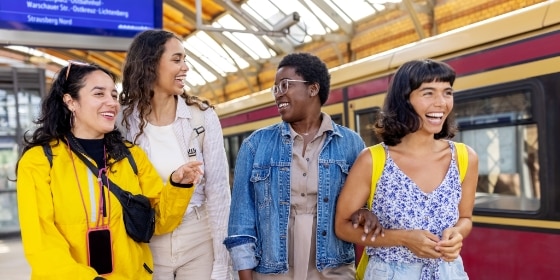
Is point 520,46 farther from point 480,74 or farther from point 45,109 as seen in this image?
point 45,109

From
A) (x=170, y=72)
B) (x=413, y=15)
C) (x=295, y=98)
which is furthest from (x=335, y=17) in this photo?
(x=295, y=98)

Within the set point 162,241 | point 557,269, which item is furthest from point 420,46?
point 162,241

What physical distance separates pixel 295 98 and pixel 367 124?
3740 millimetres

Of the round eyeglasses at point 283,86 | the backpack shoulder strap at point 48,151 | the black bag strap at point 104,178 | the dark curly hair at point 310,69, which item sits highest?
the dark curly hair at point 310,69

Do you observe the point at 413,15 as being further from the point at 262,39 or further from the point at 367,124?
the point at 367,124

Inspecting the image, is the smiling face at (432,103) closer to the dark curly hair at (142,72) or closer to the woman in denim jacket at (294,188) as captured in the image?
the woman in denim jacket at (294,188)

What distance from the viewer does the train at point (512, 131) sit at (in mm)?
3977

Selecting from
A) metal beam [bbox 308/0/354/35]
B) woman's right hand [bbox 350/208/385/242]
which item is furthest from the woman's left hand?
metal beam [bbox 308/0/354/35]

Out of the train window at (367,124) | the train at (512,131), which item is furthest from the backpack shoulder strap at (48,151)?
the train window at (367,124)

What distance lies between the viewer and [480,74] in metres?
4.64

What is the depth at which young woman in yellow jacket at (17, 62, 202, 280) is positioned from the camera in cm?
208

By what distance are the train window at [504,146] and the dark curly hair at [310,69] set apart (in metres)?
2.29

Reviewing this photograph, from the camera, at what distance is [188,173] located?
222 centimetres

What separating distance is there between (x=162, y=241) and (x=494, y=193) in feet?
9.76
